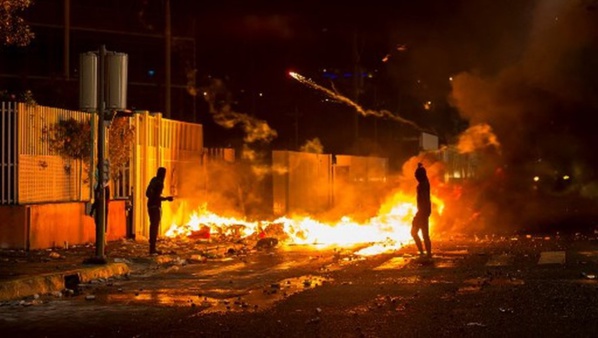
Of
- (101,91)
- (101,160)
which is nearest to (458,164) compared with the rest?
(101,160)

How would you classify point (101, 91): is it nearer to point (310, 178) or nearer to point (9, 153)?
point (9, 153)

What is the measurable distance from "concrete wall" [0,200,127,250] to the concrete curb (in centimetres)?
304

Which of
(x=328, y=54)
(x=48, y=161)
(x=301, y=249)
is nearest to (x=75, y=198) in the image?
(x=48, y=161)

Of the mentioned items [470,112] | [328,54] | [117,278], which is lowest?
[117,278]

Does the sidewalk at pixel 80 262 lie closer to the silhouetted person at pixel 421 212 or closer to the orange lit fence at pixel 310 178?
the silhouetted person at pixel 421 212

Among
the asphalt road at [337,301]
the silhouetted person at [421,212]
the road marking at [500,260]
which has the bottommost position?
the asphalt road at [337,301]

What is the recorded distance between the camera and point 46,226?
17.1 meters

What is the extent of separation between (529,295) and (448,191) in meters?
14.7

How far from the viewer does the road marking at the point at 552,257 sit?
14772 mm

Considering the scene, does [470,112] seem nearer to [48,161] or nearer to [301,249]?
[301,249]

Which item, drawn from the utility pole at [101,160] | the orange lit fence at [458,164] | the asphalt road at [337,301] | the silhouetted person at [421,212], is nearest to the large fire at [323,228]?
the orange lit fence at [458,164]

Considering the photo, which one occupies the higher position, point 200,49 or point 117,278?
point 200,49

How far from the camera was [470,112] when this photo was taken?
26.4m

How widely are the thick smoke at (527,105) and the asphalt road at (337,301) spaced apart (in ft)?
34.6
